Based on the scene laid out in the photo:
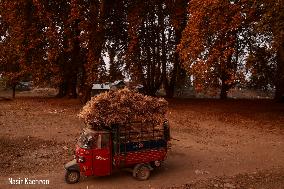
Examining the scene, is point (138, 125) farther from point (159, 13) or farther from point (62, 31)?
point (159, 13)

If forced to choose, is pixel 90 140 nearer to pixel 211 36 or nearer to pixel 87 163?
pixel 87 163

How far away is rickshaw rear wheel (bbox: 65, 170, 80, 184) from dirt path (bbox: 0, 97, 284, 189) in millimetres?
231

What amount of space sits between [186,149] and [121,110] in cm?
602

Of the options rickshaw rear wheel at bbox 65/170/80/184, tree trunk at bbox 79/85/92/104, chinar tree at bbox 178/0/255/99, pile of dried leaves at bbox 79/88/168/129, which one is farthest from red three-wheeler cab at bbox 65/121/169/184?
tree trunk at bbox 79/85/92/104

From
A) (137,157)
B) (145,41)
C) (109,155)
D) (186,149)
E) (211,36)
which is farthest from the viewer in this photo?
(145,41)

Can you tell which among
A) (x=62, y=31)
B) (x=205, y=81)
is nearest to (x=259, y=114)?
(x=205, y=81)

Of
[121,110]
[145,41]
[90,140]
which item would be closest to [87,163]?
[90,140]

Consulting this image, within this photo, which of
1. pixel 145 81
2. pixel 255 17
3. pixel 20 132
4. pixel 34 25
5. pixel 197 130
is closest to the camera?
pixel 20 132

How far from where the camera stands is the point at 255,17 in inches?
989

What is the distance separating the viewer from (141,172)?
46.1 ft

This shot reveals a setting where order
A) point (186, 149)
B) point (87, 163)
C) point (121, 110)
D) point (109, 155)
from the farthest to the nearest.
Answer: point (186, 149) < point (121, 110) < point (109, 155) < point (87, 163)

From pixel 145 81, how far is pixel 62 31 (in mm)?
11569

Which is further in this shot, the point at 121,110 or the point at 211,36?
the point at 211,36

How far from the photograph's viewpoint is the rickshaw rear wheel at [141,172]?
13.9m
